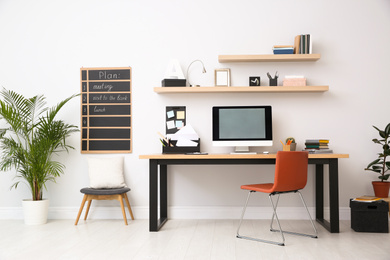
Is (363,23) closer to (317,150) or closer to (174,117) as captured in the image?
(317,150)

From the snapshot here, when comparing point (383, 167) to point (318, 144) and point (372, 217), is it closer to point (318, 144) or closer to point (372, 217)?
point (372, 217)

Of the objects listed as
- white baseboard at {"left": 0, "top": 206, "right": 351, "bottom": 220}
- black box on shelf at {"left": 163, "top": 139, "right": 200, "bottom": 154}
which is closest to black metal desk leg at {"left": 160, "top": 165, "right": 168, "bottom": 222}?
white baseboard at {"left": 0, "top": 206, "right": 351, "bottom": 220}

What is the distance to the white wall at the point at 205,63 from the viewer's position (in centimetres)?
451

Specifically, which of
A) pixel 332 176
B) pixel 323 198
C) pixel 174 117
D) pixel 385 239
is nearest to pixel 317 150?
pixel 332 176

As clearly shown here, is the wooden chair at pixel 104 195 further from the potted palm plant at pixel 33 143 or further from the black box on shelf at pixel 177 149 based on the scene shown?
the black box on shelf at pixel 177 149

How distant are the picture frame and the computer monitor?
34 cm

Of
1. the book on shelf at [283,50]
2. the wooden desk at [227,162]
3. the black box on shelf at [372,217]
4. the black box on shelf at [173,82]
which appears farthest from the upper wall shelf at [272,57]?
the black box on shelf at [372,217]

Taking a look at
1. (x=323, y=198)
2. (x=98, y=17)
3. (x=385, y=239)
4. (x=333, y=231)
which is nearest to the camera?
(x=385, y=239)

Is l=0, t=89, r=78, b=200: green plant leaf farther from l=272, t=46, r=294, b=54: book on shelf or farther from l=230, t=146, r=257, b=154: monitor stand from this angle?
l=272, t=46, r=294, b=54: book on shelf

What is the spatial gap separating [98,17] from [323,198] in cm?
322

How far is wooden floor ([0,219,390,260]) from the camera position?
10.2ft

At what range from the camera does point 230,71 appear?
459cm

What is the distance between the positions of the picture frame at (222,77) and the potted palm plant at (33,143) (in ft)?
5.18

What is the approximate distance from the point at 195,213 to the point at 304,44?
2.18 meters
